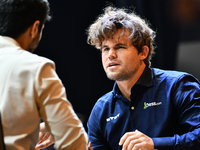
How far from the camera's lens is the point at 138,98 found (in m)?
1.74

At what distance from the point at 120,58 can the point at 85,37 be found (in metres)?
1.39

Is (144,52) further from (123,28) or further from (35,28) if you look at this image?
(35,28)

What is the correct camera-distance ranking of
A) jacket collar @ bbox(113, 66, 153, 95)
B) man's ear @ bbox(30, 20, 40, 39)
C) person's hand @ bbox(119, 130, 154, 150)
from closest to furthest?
man's ear @ bbox(30, 20, 40, 39) → person's hand @ bbox(119, 130, 154, 150) → jacket collar @ bbox(113, 66, 153, 95)

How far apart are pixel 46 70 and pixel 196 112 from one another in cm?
103

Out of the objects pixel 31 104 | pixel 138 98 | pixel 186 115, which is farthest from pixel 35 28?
pixel 186 115

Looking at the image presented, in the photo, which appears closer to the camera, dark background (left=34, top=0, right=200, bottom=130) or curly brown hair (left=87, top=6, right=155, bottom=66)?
curly brown hair (left=87, top=6, right=155, bottom=66)

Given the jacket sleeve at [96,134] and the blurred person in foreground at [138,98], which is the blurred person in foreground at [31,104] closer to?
the blurred person in foreground at [138,98]

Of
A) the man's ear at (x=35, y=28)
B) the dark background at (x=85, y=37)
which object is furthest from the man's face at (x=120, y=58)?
the dark background at (x=85, y=37)

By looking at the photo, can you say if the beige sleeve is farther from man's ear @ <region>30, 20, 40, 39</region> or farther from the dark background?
the dark background

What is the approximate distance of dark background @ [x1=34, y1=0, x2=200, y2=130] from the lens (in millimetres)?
2650

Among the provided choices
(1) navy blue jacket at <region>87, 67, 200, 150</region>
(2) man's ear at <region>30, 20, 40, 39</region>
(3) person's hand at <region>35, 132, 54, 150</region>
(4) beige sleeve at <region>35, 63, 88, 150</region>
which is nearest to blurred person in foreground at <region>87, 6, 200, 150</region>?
(1) navy blue jacket at <region>87, 67, 200, 150</region>

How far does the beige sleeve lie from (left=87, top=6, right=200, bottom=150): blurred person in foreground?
624mm

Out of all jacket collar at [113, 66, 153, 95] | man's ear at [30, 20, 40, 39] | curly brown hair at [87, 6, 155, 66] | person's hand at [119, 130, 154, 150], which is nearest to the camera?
man's ear at [30, 20, 40, 39]

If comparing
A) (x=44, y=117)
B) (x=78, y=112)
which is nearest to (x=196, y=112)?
(x=44, y=117)
